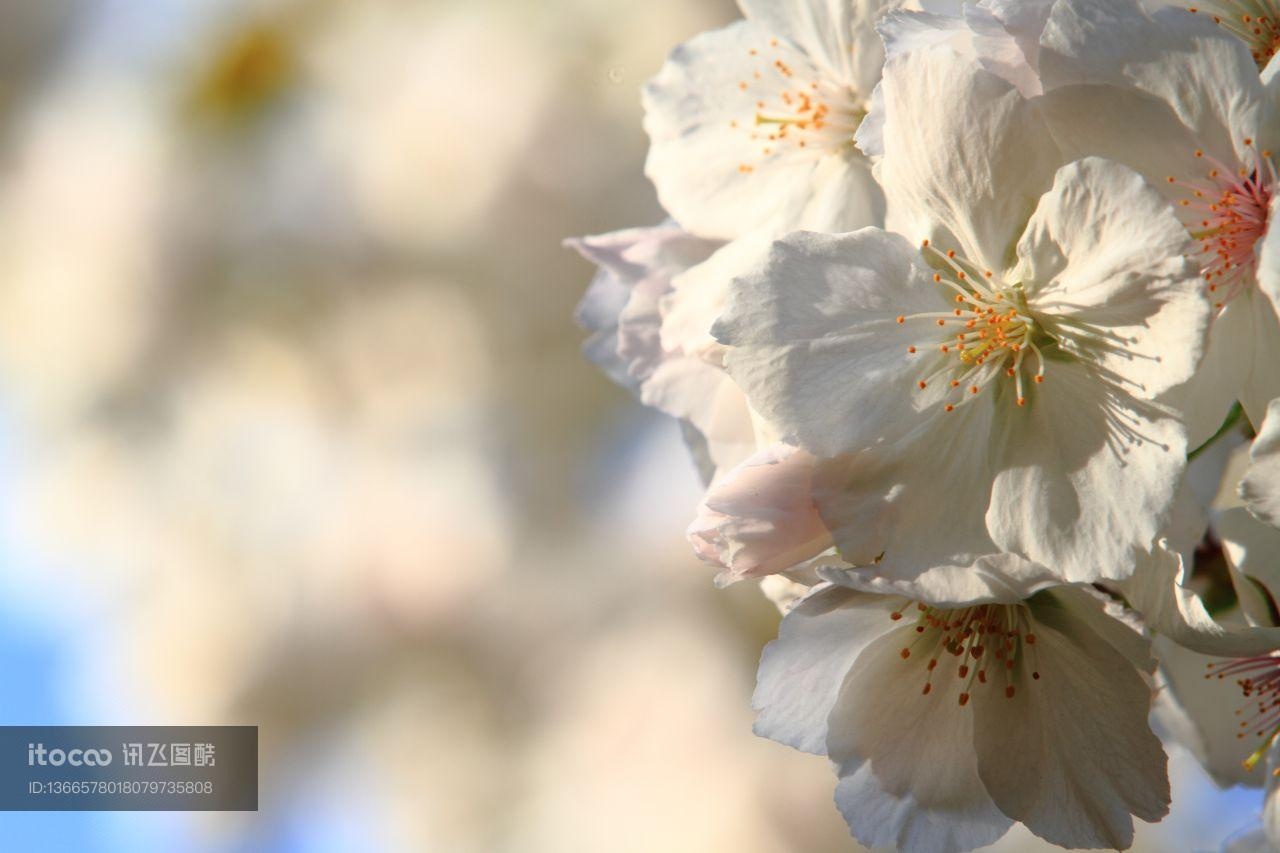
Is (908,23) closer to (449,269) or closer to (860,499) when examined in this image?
(860,499)

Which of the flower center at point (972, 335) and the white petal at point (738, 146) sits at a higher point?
the white petal at point (738, 146)

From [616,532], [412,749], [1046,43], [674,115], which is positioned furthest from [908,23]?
[412,749]

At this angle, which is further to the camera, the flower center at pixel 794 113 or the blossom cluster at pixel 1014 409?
the flower center at pixel 794 113

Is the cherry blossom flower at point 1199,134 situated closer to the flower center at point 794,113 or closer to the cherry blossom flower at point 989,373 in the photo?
the cherry blossom flower at point 989,373

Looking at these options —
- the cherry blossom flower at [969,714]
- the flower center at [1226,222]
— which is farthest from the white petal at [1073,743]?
the flower center at [1226,222]

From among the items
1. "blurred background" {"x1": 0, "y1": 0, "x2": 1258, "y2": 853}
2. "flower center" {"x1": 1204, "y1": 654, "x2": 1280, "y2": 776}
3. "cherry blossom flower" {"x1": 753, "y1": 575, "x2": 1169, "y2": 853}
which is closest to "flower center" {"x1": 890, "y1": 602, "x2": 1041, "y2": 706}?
"cherry blossom flower" {"x1": 753, "y1": 575, "x2": 1169, "y2": 853}

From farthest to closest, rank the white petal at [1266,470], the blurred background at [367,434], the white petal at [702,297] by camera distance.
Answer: the blurred background at [367,434] < the white petal at [702,297] < the white petal at [1266,470]

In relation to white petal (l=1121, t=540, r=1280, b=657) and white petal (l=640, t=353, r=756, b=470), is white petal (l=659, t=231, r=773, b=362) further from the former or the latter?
white petal (l=1121, t=540, r=1280, b=657)
